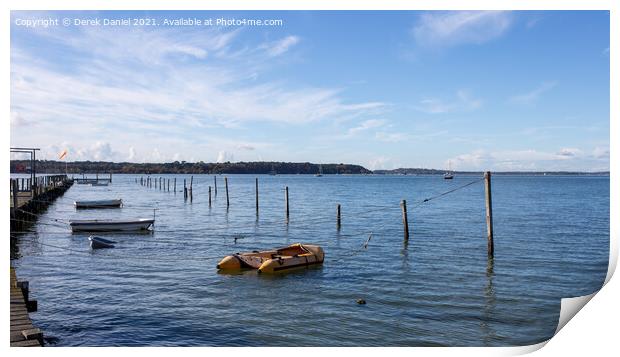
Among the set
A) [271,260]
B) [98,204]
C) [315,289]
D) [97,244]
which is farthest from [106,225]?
[98,204]

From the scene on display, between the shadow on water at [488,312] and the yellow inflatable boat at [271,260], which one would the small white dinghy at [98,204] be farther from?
the shadow on water at [488,312]

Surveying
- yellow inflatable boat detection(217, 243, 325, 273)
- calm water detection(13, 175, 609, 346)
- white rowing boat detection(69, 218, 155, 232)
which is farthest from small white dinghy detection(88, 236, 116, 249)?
yellow inflatable boat detection(217, 243, 325, 273)

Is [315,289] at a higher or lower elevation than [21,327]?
lower

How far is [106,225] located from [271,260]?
48.3 ft

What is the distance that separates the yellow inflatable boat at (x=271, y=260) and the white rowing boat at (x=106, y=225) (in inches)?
508

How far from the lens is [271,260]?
739 inches

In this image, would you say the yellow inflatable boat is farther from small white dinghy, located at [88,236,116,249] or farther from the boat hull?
the boat hull

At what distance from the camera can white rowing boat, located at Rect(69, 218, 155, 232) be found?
2936cm

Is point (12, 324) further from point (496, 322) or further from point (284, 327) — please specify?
point (496, 322)

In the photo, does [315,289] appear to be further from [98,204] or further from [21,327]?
[98,204]

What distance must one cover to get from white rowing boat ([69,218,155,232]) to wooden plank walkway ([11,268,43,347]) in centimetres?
1861

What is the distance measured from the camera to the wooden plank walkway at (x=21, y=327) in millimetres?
8780

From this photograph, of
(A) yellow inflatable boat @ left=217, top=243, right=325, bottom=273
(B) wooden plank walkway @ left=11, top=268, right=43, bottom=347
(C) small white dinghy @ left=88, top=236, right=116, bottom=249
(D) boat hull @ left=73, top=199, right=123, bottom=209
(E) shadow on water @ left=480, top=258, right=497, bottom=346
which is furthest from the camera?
(D) boat hull @ left=73, top=199, right=123, bottom=209
